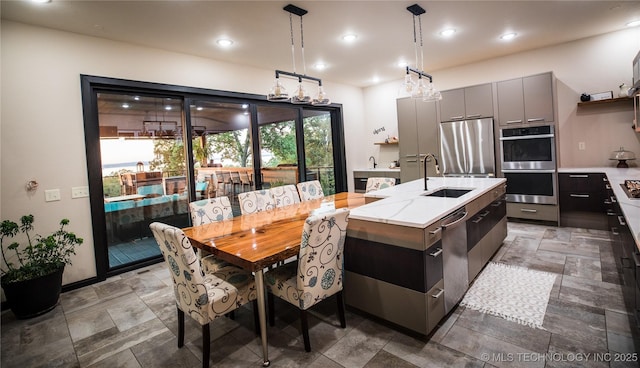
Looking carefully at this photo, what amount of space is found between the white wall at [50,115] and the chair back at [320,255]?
282 cm

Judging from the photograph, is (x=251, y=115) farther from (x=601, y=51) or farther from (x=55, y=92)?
(x=601, y=51)

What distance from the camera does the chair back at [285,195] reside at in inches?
143

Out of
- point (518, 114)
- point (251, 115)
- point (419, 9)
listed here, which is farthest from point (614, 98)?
point (251, 115)

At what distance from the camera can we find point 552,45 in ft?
15.7

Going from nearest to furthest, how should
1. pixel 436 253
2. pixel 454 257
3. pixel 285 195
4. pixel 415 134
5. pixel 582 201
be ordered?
pixel 436 253, pixel 454 257, pixel 285 195, pixel 582 201, pixel 415 134

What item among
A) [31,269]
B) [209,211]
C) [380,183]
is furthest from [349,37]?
[31,269]

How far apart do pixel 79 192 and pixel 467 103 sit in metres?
5.38

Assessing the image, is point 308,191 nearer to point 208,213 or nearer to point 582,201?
point 208,213

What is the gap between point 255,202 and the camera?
340cm

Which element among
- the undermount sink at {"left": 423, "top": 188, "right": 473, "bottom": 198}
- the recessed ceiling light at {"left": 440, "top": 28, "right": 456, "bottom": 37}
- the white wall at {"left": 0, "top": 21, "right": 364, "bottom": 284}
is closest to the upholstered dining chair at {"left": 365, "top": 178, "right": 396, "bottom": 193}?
the undermount sink at {"left": 423, "top": 188, "right": 473, "bottom": 198}

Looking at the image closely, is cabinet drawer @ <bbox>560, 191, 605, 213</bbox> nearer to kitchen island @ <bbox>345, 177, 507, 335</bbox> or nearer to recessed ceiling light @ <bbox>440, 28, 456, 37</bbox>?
kitchen island @ <bbox>345, 177, 507, 335</bbox>

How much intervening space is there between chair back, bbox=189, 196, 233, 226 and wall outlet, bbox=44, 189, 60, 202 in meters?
1.48

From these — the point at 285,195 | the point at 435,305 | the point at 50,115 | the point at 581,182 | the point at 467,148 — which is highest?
the point at 50,115

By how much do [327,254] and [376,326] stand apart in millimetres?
720
